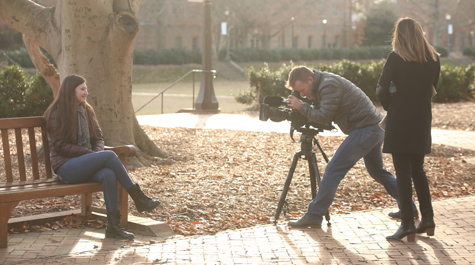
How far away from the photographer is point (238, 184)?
7727 millimetres

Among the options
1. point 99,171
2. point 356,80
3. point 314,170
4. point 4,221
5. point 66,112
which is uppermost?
point 66,112

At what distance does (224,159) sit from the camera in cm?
950

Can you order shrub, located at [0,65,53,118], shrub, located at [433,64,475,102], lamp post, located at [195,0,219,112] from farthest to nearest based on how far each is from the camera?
shrub, located at [433,64,475,102] → lamp post, located at [195,0,219,112] → shrub, located at [0,65,53,118]

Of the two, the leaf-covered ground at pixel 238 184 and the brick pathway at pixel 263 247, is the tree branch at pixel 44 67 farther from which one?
the brick pathway at pixel 263 247

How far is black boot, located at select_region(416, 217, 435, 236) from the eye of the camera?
5.39 m

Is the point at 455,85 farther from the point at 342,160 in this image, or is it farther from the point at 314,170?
the point at 342,160

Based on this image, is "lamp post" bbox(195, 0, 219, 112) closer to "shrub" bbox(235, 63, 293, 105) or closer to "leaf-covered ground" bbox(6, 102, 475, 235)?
"shrub" bbox(235, 63, 293, 105)

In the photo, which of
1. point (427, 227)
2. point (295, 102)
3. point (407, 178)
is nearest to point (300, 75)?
point (295, 102)

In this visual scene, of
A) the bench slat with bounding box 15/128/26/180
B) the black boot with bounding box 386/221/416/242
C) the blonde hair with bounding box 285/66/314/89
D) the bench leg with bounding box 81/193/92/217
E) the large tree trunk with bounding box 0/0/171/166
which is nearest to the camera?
the black boot with bounding box 386/221/416/242

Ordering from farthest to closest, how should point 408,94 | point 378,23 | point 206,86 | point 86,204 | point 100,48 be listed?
point 378,23 → point 206,86 → point 100,48 → point 86,204 → point 408,94

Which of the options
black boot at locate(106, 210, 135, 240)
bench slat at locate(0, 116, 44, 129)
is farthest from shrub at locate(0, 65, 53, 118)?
black boot at locate(106, 210, 135, 240)

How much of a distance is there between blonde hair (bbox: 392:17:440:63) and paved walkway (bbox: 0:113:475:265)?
143cm

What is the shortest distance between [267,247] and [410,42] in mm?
1853

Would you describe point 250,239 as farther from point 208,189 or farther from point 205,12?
point 205,12
